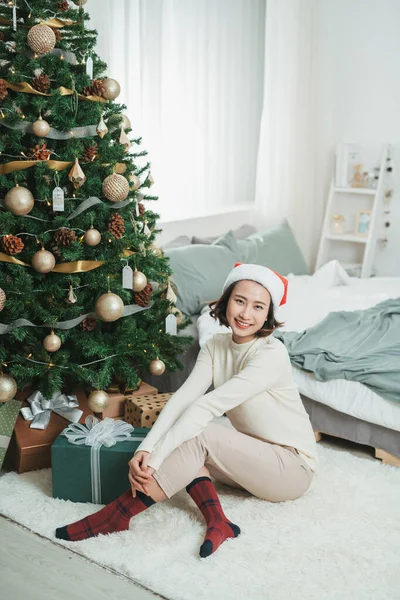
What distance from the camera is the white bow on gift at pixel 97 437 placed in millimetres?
2322

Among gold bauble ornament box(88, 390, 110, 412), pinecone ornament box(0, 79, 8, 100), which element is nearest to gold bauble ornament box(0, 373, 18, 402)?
gold bauble ornament box(88, 390, 110, 412)

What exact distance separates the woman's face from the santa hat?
2 centimetres

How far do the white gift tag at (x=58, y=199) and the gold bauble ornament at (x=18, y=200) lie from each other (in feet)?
0.27

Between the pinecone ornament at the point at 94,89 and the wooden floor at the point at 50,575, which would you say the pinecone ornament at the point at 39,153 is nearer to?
the pinecone ornament at the point at 94,89

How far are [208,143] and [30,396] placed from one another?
2.34 meters

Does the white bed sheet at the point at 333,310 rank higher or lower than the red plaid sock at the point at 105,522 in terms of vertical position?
higher

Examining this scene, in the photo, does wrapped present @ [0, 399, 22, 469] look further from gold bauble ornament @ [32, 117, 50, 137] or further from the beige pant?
gold bauble ornament @ [32, 117, 50, 137]

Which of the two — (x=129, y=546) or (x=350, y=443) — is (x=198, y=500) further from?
(x=350, y=443)

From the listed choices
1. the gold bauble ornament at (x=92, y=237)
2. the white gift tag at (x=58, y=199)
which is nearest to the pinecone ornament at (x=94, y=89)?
the white gift tag at (x=58, y=199)

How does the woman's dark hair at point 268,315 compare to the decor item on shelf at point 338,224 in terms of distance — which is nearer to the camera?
the woman's dark hair at point 268,315

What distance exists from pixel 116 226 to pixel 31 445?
0.85m

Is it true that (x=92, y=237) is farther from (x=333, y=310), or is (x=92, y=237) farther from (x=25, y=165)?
(x=333, y=310)

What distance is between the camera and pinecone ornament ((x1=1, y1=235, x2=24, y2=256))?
2496 mm

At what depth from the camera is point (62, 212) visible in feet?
8.53
